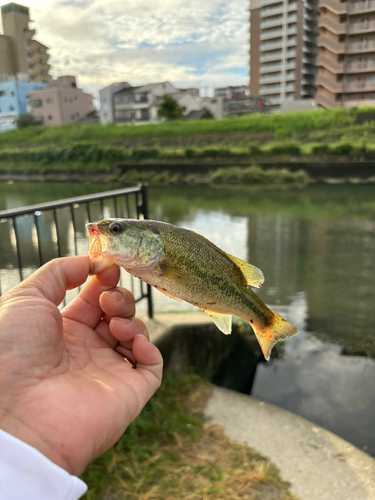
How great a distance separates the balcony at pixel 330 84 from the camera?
40469 millimetres

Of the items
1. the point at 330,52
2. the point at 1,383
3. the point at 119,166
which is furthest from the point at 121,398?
the point at 330,52

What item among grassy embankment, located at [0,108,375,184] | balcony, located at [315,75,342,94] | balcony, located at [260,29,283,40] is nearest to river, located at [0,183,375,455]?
grassy embankment, located at [0,108,375,184]

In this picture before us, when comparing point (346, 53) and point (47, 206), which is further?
point (346, 53)

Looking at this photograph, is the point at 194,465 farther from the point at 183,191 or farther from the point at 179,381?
the point at 183,191

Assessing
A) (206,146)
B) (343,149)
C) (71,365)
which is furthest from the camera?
(206,146)

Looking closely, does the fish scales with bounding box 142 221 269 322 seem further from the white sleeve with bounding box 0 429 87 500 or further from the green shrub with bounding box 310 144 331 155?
the green shrub with bounding box 310 144 331 155

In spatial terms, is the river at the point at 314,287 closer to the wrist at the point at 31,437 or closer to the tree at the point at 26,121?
the wrist at the point at 31,437

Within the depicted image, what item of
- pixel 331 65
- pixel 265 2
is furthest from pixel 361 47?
pixel 265 2

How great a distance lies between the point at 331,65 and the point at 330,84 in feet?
6.12

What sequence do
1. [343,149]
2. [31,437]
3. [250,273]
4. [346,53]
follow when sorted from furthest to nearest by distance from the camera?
[346,53]
[343,149]
[250,273]
[31,437]

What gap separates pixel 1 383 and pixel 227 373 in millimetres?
3662

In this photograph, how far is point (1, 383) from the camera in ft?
3.73

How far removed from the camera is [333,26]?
129 feet

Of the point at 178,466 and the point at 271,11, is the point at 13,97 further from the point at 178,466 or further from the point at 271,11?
the point at 178,466
